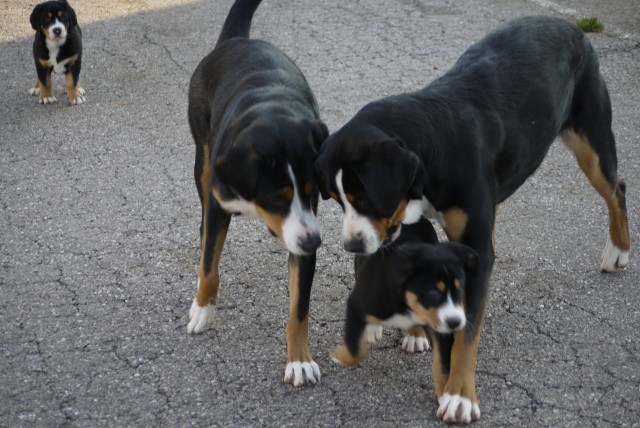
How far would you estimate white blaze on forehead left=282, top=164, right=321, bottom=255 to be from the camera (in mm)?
3818

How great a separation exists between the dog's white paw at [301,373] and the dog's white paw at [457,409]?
60cm

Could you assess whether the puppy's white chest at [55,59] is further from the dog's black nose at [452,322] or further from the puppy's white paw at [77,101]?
the dog's black nose at [452,322]

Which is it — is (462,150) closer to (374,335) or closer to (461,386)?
(461,386)

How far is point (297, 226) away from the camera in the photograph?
3824 mm

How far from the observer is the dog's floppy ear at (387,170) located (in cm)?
347

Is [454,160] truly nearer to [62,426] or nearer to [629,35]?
[62,426]

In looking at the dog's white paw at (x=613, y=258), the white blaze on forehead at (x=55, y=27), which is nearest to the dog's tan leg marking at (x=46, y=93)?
the white blaze on forehead at (x=55, y=27)

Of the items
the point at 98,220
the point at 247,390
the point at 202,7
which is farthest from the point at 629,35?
the point at 247,390

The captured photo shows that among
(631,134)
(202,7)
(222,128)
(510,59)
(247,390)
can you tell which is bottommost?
(202,7)

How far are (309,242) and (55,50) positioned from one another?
4.65 m

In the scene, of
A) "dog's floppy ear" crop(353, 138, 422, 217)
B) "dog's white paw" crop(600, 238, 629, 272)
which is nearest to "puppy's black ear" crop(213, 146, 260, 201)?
"dog's floppy ear" crop(353, 138, 422, 217)

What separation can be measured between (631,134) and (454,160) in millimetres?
3394

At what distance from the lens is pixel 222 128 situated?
14.1ft

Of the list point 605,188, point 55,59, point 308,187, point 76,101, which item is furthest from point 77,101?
point 605,188
